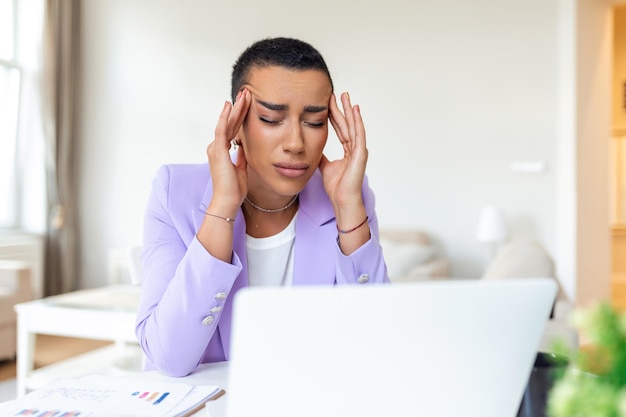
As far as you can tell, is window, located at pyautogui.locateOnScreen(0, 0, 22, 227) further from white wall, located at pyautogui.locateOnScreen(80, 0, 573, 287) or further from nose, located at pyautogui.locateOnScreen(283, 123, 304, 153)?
nose, located at pyautogui.locateOnScreen(283, 123, 304, 153)

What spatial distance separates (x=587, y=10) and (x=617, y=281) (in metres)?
4.10

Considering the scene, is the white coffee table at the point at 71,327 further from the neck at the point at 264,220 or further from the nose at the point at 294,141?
the nose at the point at 294,141

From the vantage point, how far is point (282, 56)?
1.33 metres

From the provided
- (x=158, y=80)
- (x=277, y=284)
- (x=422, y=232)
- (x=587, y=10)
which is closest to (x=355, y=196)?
(x=277, y=284)

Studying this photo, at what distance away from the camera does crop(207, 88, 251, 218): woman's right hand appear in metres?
1.27

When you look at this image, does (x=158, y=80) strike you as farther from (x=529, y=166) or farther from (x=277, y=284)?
Answer: (x=277, y=284)

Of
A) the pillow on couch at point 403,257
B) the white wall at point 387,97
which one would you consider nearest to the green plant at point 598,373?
the pillow on couch at point 403,257

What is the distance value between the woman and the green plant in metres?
0.85

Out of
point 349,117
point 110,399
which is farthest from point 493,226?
point 110,399

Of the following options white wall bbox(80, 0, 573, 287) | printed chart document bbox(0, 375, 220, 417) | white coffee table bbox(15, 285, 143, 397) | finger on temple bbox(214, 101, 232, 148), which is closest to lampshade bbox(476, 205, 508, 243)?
white wall bbox(80, 0, 573, 287)

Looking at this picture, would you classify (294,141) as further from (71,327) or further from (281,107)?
(71,327)

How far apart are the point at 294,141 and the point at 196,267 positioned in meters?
0.32

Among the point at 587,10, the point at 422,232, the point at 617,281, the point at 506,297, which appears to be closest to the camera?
the point at 506,297

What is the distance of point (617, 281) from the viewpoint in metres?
7.88
